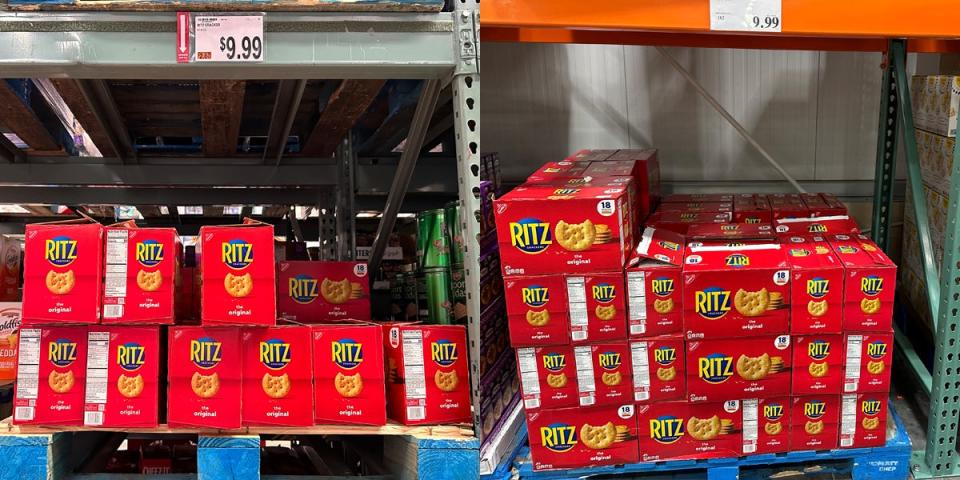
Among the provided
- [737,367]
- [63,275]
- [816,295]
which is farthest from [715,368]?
[63,275]

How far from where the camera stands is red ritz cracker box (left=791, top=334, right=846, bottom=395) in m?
2.99

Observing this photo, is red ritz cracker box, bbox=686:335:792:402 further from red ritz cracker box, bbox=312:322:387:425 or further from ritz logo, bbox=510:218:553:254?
red ritz cracker box, bbox=312:322:387:425

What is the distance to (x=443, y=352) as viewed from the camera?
2.76 metres

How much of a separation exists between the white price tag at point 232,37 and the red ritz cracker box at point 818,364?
1.98 meters

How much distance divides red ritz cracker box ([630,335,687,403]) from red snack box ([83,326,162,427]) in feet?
5.07

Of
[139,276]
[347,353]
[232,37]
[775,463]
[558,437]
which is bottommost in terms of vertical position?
[775,463]

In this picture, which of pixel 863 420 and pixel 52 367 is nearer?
pixel 52 367

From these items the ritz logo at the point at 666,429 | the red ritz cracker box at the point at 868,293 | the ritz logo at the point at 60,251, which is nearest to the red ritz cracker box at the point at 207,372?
the ritz logo at the point at 60,251

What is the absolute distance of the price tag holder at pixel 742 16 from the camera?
2725 mm

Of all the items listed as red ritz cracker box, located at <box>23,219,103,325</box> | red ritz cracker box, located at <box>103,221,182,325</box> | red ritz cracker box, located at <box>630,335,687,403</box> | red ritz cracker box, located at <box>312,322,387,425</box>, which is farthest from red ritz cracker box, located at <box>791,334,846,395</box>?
red ritz cracker box, located at <box>23,219,103,325</box>

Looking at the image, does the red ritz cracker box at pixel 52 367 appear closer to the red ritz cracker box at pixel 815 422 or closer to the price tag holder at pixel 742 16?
the price tag holder at pixel 742 16

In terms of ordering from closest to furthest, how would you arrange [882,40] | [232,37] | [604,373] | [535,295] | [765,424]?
[232,37] < [535,295] < [604,373] < [765,424] < [882,40]

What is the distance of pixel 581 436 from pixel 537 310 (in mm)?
496

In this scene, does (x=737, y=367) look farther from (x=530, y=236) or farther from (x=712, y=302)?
(x=530, y=236)
